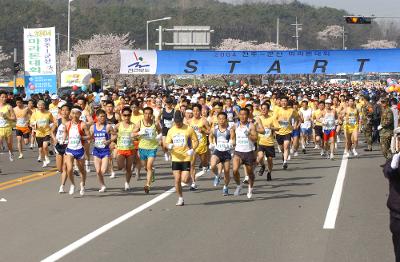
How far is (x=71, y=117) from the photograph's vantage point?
1591cm

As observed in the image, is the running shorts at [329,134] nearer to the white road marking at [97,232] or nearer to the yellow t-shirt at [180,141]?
the white road marking at [97,232]

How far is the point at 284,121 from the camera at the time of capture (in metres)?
21.2

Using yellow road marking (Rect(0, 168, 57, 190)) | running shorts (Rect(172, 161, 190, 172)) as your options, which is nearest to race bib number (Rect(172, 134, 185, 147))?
running shorts (Rect(172, 161, 190, 172))

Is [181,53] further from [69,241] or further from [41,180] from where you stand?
[69,241]

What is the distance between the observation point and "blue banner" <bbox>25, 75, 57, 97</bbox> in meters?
39.2

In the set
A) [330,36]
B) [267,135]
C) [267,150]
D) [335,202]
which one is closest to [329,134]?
[267,135]

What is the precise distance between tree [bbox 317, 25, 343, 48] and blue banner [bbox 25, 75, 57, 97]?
15580 centimetres

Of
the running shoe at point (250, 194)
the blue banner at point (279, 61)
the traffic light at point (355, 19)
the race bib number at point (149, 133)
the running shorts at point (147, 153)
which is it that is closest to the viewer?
the running shoe at point (250, 194)

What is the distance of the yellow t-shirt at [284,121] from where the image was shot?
2109 centimetres

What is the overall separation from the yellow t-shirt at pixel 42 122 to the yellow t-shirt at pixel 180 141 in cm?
809

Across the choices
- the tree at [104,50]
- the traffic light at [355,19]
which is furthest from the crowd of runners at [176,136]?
the tree at [104,50]

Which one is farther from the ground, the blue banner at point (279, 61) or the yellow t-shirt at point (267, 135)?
the blue banner at point (279, 61)

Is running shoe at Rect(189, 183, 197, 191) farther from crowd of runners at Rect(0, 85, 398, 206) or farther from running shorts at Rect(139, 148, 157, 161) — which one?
running shorts at Rect(139, 148, 157, 161)

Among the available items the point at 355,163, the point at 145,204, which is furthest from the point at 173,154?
the point at 355,163
